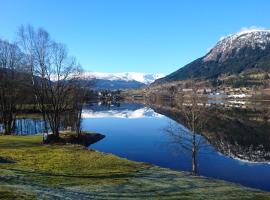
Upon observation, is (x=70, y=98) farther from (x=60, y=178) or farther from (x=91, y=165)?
(x=60, y=178)

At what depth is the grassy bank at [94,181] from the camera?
24203 millimetres

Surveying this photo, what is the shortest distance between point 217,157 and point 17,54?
3937 centimetres

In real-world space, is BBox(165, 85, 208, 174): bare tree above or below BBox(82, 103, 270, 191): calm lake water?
above

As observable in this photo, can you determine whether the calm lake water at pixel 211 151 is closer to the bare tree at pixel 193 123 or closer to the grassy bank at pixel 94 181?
the bare tree at pixel 193 123

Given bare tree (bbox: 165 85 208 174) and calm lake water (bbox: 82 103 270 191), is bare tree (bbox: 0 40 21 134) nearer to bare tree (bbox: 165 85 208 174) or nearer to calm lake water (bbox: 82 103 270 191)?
calm lake water (bbox: 82 103 270 191)

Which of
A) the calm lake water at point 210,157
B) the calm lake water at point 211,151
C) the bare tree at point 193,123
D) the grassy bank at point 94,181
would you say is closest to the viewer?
the grassy bank at point 94,181

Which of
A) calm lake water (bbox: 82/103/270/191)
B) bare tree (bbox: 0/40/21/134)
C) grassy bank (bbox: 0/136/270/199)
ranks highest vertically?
bare tree (bbox: 0/40/21/134)

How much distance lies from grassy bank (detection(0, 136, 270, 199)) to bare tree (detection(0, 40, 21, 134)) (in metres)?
36.1

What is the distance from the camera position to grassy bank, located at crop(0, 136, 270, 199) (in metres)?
24.2

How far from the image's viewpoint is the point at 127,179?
1232 inches

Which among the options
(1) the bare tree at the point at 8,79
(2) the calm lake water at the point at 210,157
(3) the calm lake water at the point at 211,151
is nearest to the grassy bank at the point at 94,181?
(3) the calm lake water at the point at 211,151

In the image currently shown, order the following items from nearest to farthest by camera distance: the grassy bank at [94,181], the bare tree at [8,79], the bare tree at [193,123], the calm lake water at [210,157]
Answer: the grassy bank at [94,181], the bare tree at [193,123], the calm lake water at [210,157], the bare tree at [8,79]

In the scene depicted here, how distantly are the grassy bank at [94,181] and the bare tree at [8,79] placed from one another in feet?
119

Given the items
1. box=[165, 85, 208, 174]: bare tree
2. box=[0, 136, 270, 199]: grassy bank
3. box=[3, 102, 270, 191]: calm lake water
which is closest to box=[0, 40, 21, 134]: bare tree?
box=[3, 102, 270, 191]: calm lake water
